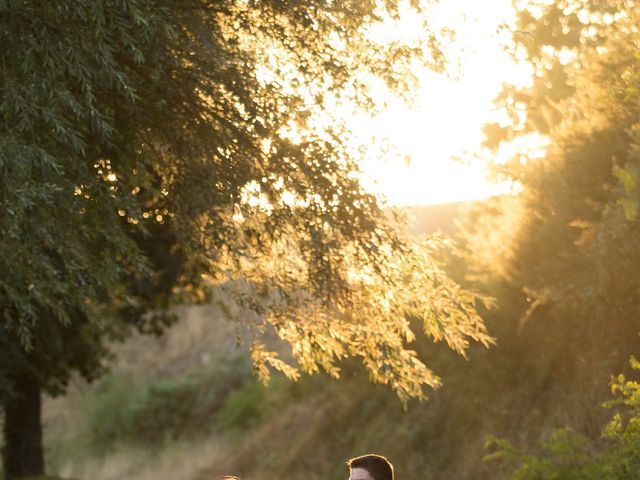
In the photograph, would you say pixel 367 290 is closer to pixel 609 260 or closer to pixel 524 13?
pixel 609 260

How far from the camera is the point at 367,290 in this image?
45.6ft

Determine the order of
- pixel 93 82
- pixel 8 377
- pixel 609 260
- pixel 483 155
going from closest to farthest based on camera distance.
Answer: pixel 93 82
pixel 609 260
pixel 483 155
pixel 8 377

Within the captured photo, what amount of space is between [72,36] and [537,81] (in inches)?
527

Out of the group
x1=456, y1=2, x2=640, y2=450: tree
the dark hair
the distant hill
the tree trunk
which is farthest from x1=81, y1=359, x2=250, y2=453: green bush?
the dark hair

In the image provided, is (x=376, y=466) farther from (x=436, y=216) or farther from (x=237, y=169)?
(x=436, y=216)

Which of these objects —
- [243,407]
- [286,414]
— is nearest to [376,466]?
[286,414]

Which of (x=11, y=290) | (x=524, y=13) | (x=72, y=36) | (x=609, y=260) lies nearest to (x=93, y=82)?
(x=72, y=36)

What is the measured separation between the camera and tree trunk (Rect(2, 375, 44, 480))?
24109mm

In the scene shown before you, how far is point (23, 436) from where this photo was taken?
2431cm

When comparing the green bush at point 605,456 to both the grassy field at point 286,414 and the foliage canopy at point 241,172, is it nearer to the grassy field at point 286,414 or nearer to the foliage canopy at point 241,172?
the foliage canopy at point 241,172

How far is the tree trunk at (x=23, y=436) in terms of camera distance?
2411 centimetres

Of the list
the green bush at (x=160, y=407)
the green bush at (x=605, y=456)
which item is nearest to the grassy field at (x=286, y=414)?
the green bush at (x=160, y=407)

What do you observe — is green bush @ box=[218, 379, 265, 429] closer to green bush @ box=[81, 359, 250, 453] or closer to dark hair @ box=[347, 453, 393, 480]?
green bush @ box=[81, 359, 250, 453]

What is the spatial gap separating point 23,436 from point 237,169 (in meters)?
13.3
